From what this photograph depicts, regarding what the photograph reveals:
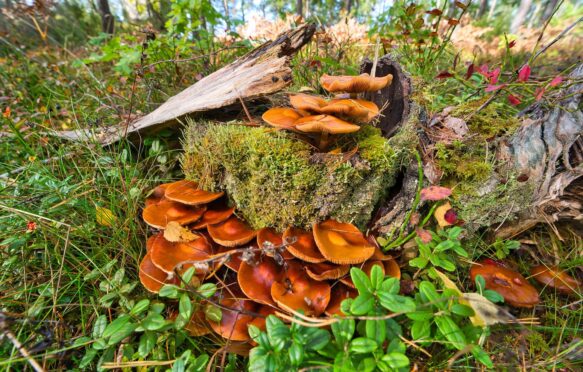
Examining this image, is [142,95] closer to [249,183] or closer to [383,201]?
[249,183]

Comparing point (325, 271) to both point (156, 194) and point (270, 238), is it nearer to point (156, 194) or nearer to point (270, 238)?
point (270, 238)

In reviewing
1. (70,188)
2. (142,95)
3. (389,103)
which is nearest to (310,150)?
(389,103)

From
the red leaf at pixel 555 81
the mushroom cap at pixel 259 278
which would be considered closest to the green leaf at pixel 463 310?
the mushroom cap at pixel 259 278

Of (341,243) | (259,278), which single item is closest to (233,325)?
(259,278)

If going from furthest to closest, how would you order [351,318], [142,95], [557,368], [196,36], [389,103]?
[196,36], [142,95], [389,103], [557,368], [351,318]

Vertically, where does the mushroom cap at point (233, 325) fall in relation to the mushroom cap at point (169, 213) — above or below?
below

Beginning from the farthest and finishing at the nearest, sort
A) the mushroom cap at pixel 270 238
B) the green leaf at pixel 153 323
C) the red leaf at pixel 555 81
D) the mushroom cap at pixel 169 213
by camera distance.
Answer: the mushroom cap at pixel 169 213 → the red leaf at pixel 555 81 → the mushroom cap at pixel 270 238 → the green leaf at pixel 153 323

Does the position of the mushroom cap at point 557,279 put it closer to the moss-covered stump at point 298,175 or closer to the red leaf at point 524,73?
the moss-covered stump at point 298,175
